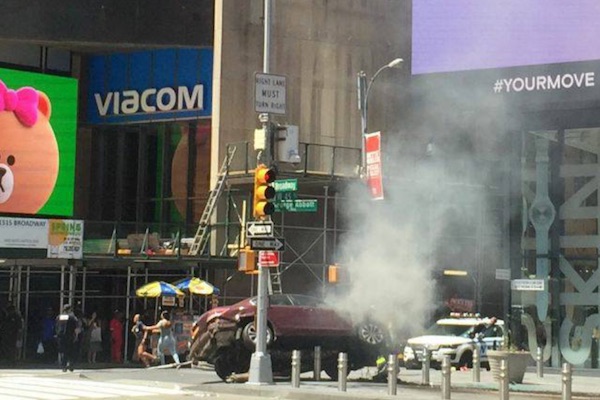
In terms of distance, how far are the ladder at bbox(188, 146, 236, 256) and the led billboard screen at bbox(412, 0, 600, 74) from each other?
10.2 meters

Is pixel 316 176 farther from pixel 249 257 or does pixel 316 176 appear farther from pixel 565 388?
pixel 565 388

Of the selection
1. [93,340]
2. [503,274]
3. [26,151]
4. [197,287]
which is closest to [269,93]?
[503,274]

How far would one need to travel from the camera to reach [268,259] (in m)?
21.2

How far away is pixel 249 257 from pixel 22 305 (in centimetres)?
1827

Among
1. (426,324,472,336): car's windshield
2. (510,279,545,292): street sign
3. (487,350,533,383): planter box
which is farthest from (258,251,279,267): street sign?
(426,324,472,336): car's windshield

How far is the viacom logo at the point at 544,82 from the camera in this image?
24672mm

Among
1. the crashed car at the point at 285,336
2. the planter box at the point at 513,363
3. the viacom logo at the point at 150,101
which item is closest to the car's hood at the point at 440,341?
the crashed car at the point at 285,336

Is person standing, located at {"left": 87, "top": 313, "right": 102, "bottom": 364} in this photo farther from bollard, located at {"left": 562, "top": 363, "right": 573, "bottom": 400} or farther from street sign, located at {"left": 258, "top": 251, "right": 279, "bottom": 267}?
bollard, located at {"left": 562, "top": 363, "right": 573, "bottom": 400}

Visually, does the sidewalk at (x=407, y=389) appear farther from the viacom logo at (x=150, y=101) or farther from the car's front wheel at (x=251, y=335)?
the viacom logo at (x=150, y=101)

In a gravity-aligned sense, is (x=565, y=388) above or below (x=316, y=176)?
below

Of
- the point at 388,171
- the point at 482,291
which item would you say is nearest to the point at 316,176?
the point at 388,171

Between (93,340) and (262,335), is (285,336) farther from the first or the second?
(93,340)

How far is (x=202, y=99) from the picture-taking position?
1533 inches

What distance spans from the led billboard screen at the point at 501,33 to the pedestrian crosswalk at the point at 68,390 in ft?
33.2
